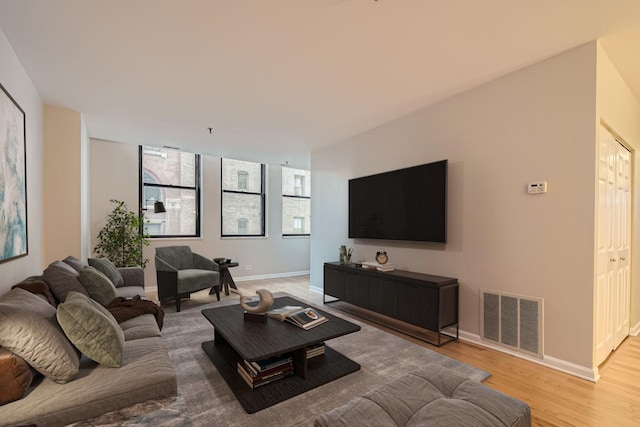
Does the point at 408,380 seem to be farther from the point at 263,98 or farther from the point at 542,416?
the point at 263,98

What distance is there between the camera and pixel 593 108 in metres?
2.41

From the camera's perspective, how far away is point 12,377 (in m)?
1.33

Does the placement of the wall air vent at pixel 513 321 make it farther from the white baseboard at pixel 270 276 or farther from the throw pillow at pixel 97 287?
the white baseboard at pixel 270 276

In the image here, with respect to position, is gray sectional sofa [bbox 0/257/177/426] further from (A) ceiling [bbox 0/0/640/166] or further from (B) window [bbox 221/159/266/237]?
(B) window [bbox 221/159/266/237]

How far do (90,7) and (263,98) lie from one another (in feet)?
5.54

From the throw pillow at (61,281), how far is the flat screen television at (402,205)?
3.25 meters

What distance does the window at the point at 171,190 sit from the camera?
5650mm

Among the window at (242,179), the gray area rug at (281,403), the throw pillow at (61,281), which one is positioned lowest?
the gray area rug at (281,403)

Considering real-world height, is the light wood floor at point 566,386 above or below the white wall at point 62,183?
below

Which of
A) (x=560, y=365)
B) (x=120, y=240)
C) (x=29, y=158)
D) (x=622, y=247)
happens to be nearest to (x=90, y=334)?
(x=29, y=158)

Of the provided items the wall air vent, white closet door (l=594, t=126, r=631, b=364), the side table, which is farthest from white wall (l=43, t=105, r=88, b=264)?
white closet door (l=594, t=126, r=631, b=364)

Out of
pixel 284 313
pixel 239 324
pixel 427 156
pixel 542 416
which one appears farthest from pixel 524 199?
pixel 239 324

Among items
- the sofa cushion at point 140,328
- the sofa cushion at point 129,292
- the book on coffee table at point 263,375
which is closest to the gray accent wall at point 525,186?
the book on coffee table at point 263,375

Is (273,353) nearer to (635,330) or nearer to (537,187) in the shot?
(537,187)
